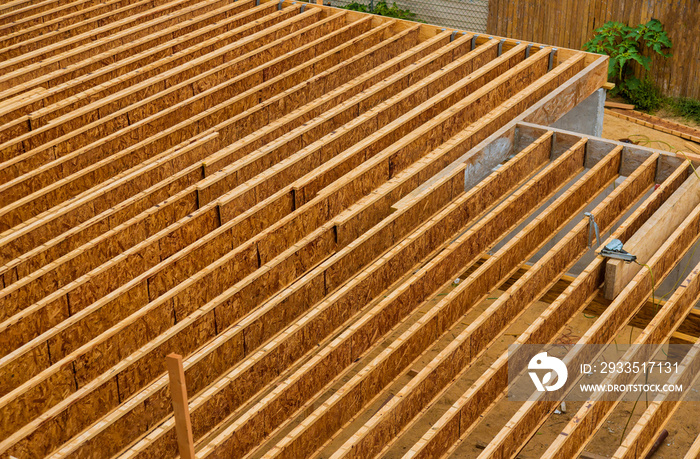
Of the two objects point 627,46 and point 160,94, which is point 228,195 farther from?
point 627,46

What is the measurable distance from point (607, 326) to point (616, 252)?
2.62ft

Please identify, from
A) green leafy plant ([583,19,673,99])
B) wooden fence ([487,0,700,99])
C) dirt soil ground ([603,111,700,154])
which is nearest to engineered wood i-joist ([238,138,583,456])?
dirt soil ground ([603,111,700,154])

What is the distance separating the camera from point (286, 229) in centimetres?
626

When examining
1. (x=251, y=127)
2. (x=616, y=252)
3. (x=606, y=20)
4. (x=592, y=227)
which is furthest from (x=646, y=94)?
(x=616, y=252)

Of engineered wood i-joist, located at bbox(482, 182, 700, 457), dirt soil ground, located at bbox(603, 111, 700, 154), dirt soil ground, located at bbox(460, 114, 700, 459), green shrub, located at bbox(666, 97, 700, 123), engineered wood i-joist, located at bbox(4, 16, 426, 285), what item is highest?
engineered wood i-joist, located at bbox(4, 16, 426, 285)

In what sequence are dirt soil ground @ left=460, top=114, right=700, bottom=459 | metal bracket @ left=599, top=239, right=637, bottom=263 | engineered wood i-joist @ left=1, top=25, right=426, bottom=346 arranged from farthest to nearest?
dirt soil ground @ left=460, top=114, right=700, bottom=459 < metal bracket @ left=599, top=239, right=637, bottom=263 < engineered wood i-joist @ left=1, top=25, right=426, bottom=346

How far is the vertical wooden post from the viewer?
3.73 m

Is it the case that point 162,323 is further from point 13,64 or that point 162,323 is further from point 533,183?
point 13,64

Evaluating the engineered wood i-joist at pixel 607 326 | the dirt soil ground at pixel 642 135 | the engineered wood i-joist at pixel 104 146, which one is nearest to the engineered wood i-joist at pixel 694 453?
the engineered wood i-joist at pixel 607 326

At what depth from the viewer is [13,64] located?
8711 mm

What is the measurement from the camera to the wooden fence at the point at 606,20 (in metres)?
15.3

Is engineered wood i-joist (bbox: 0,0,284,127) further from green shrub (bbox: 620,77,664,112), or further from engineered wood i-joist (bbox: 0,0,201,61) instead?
green shrub (bbox: 620,77,664,112)

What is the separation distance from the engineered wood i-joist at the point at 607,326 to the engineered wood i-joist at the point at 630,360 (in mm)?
225

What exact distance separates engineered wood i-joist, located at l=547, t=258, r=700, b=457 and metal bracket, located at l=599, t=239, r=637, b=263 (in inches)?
16.7
